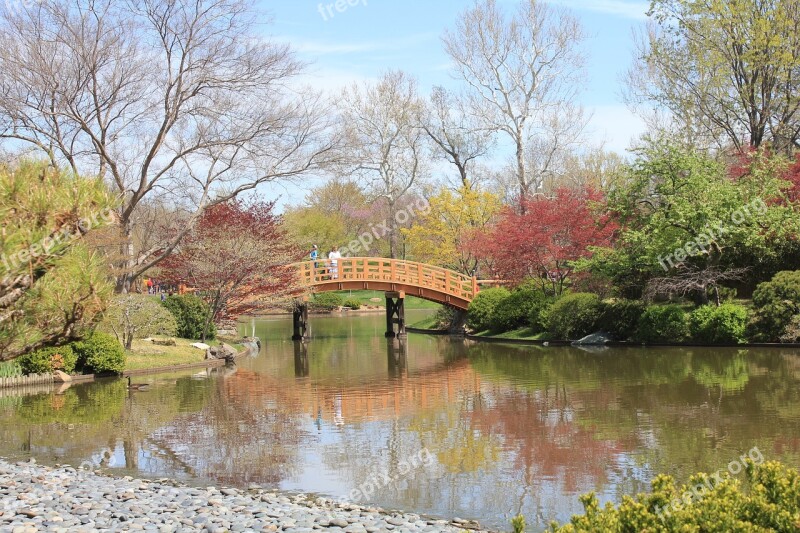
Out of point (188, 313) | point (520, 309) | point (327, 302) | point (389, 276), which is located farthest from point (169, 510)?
point (327, 302)

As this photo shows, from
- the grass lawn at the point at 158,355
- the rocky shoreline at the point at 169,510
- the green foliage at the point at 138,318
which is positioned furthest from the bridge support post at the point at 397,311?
the rocky shoreline at the point at 169,510

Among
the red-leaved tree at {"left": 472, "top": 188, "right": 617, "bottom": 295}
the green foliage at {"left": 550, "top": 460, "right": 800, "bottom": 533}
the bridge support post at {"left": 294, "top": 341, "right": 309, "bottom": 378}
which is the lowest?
the bridge support post at {"left": 294, "top": 341, "right": 309, "bottom": 378}

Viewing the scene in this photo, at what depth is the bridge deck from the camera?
98.2 feet

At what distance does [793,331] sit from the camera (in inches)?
822

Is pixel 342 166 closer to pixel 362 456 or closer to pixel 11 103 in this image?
pixel 11 103

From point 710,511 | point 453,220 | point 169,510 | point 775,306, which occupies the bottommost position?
point 169,510

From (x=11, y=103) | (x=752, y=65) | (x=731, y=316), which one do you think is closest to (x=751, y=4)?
(x=752, y=65)

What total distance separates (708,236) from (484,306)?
9949 mm

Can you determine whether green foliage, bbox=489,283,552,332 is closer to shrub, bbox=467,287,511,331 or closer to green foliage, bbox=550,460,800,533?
shrub, bbox=467,287,511,331

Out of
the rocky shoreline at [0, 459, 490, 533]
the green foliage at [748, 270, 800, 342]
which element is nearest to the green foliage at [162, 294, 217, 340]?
the green foliage at [748, 270, 800, 342]

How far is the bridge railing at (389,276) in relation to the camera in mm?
29844

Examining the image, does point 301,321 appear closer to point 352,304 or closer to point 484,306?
point 484,306

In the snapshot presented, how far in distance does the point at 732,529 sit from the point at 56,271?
4968mm

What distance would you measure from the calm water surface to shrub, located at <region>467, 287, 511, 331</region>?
918cm
